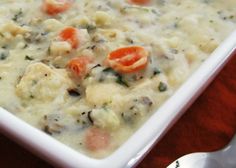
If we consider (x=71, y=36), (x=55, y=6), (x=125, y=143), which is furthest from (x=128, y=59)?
(x=55, y=6)

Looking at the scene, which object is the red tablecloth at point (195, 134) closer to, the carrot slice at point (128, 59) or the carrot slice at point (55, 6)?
the carrot slice at point (128, 59)

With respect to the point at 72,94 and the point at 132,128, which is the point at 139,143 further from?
the point at 72,94

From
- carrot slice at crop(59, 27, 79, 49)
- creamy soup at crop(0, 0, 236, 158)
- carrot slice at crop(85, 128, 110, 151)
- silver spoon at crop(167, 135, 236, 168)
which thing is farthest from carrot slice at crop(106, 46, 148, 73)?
silver spoon at crop(167, 135, 236, 168)

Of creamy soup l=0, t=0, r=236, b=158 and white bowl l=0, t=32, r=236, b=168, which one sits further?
creamy soup l=0, t=0, r=236, b=158

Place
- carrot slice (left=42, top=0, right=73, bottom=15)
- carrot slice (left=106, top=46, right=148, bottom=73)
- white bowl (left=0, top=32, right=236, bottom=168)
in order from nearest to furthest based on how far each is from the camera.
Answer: white bowl (left=0, top=32, right=236, bottom=168)
carrot slice (left=106, top=46, right=148, bottom=73)
carrot slice (left=42, top=0, right=73, bottom=15)

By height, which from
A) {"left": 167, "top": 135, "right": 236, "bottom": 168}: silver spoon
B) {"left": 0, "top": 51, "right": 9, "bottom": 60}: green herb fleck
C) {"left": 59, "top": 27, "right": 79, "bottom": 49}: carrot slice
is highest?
{"left": 59, "top": 27, "right": 79, "bottom": 49}: carrot slice

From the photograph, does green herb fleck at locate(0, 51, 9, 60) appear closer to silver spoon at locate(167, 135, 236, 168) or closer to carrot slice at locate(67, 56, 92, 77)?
carrot slice at locate(67, 56, 92, 77)

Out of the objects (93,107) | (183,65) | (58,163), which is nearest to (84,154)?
(58,163)

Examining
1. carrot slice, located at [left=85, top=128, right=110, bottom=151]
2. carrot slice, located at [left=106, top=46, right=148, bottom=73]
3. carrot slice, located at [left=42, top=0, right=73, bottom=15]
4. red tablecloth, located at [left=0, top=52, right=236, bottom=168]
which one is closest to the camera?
carrot slice, located at [left=85, top=128, right=110, bottom=151]
